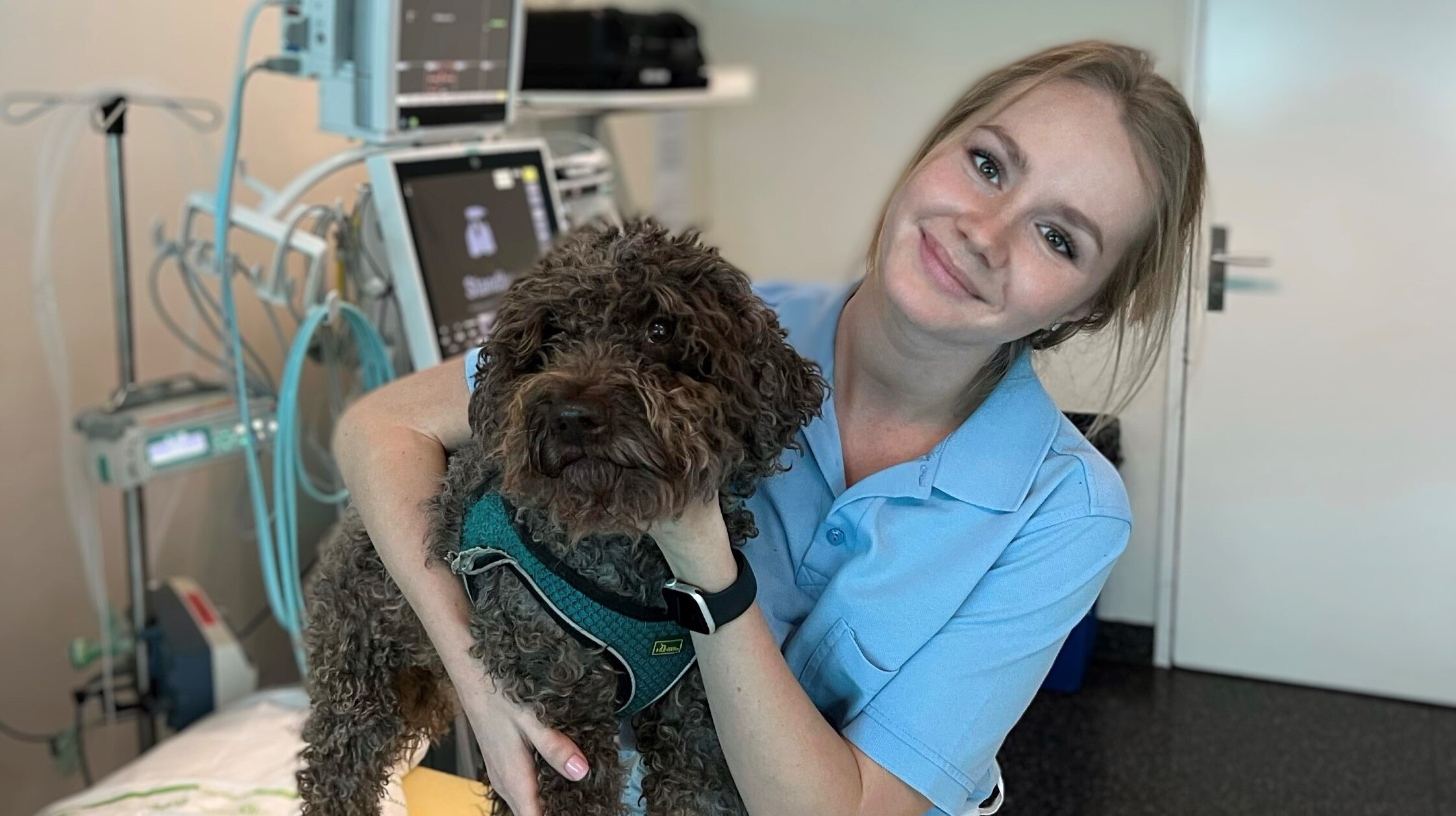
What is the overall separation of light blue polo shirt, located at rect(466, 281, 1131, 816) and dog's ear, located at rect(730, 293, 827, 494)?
0.18 meters

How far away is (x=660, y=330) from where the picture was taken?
1013mm

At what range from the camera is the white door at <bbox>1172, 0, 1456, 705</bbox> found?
2285 millimetres

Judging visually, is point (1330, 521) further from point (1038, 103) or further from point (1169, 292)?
point (1038, 103)

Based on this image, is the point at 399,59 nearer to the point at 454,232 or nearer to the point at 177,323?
the point at 454,232

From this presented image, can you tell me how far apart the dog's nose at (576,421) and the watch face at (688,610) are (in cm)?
17

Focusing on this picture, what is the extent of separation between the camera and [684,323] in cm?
100

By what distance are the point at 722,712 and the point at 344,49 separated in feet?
5.08

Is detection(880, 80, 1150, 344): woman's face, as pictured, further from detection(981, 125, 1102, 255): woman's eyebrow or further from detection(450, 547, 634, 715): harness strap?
detection(450, 547, 634, 715): harness strap

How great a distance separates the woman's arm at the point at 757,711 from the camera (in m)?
1.01

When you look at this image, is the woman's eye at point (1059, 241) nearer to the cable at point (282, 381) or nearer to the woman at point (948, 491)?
the woman at point (948, 491)

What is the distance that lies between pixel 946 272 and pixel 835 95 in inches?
123

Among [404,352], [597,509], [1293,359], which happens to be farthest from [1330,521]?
[597,509]

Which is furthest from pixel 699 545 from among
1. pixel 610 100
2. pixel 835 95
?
pixel 835 95

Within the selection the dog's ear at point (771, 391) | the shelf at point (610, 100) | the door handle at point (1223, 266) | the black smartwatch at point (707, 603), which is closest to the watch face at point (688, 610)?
the black smartwatch at point (707, 603)
